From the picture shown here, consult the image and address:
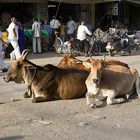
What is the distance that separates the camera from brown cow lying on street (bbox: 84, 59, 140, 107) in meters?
9.38

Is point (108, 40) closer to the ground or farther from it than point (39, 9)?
closer to the ground

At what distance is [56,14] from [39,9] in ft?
3.90

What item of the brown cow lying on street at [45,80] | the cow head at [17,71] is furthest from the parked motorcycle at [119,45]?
the cow head at [17,71]

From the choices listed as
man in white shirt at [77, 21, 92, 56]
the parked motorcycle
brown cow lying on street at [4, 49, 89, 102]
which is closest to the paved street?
brown cow lying on street at [4, 49, 89, 102]

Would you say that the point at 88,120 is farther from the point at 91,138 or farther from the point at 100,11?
the point at 100,11

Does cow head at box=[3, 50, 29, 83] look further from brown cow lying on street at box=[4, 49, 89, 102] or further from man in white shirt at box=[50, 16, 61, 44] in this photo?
man in white shirt at box=[50, 16, 61, 44]

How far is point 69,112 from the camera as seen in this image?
897cm

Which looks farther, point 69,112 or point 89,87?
point 89,87

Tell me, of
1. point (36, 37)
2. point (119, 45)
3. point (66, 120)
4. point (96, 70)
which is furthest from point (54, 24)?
point (66, 120)

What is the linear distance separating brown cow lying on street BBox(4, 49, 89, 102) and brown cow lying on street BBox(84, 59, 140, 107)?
561mm

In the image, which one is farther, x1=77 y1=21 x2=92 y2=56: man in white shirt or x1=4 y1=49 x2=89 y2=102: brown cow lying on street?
x1=77 y1=21 x2=92 y2=56: man in white shirt

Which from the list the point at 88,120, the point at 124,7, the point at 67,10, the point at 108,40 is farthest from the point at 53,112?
the point at 124,7

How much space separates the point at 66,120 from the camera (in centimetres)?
832

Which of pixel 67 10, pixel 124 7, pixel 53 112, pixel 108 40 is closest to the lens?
pixel 53 112
